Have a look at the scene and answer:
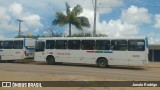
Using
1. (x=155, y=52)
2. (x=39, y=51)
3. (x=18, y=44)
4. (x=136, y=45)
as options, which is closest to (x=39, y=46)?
(x=39, y=51)

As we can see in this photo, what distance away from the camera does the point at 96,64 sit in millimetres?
33406

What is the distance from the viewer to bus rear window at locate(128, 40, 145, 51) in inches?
1194

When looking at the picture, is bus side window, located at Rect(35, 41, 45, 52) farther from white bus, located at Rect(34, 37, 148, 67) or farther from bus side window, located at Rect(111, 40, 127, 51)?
bus side window, located at Rect(111, 40, 127, 51)

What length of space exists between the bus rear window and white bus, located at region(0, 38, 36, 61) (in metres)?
11.2

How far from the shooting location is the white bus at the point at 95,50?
30.7 meters

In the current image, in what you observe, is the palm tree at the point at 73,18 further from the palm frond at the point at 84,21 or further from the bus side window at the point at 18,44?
the bus side window at the point at 18,44

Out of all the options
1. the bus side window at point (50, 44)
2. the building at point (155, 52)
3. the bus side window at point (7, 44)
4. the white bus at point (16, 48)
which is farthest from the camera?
the building at point (155, 52)

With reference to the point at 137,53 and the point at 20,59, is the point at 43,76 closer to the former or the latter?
the point at 137,53

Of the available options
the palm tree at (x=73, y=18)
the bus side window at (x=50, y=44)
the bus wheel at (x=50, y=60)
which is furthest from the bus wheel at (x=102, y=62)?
the palm tree at (x=73, y=18)

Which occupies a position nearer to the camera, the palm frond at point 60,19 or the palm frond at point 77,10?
the palm frond at point 60,19

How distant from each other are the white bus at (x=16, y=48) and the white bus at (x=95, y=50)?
1690mm

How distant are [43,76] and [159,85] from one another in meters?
8.57

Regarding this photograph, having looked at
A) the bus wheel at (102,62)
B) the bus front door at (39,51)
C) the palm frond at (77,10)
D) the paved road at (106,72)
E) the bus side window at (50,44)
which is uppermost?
the palm frond at (77,10)

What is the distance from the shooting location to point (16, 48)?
37531mm
